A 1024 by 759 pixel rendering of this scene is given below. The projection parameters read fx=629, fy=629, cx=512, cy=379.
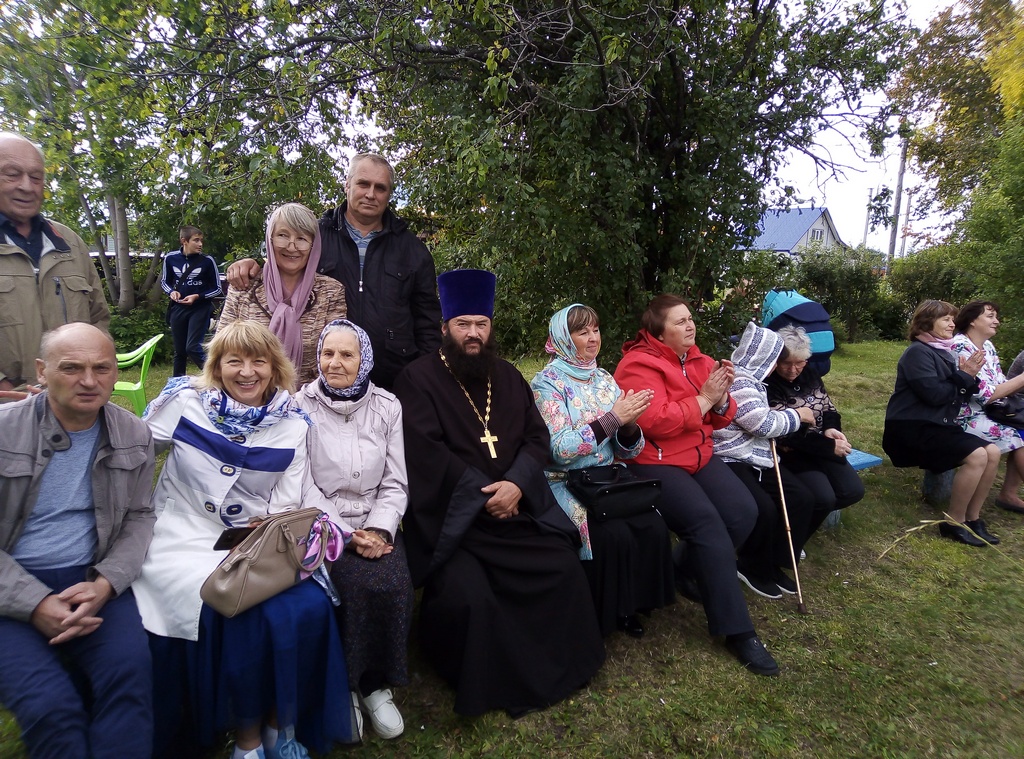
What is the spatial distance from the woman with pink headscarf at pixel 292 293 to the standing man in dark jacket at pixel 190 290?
529 cm

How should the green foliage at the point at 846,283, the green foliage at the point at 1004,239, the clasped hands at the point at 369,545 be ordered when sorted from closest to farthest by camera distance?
the clasped hands at the point at 369,545, the green foliage at the point at 1004,239, the green foliage at the point at 846,283

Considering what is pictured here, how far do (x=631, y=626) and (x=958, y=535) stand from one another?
3.01 metres

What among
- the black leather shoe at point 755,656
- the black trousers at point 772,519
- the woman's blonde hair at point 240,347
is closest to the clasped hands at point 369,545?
the woman's blonde hair at point 240,347

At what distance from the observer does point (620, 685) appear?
3.08 metres

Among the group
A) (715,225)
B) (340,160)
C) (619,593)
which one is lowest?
(619,593)

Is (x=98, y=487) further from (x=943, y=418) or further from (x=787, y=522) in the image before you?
(x=943, y=418)

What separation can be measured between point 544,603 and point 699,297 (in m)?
2.88

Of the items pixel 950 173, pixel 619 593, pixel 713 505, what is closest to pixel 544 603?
pixel 619 593

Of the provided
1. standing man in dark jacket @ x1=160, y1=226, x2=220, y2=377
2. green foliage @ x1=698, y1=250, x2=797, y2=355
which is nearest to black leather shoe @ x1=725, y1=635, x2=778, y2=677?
green foliage @ x1=698, y1=250, x2=797, y2=355

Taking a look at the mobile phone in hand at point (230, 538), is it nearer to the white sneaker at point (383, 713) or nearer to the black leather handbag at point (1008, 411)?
the white sneaker at point (383, 713)

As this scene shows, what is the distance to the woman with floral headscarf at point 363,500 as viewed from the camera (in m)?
2.66

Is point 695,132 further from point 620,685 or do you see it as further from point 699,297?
point 620,685

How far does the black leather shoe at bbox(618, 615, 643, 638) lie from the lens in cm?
349

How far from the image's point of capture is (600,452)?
358cm
